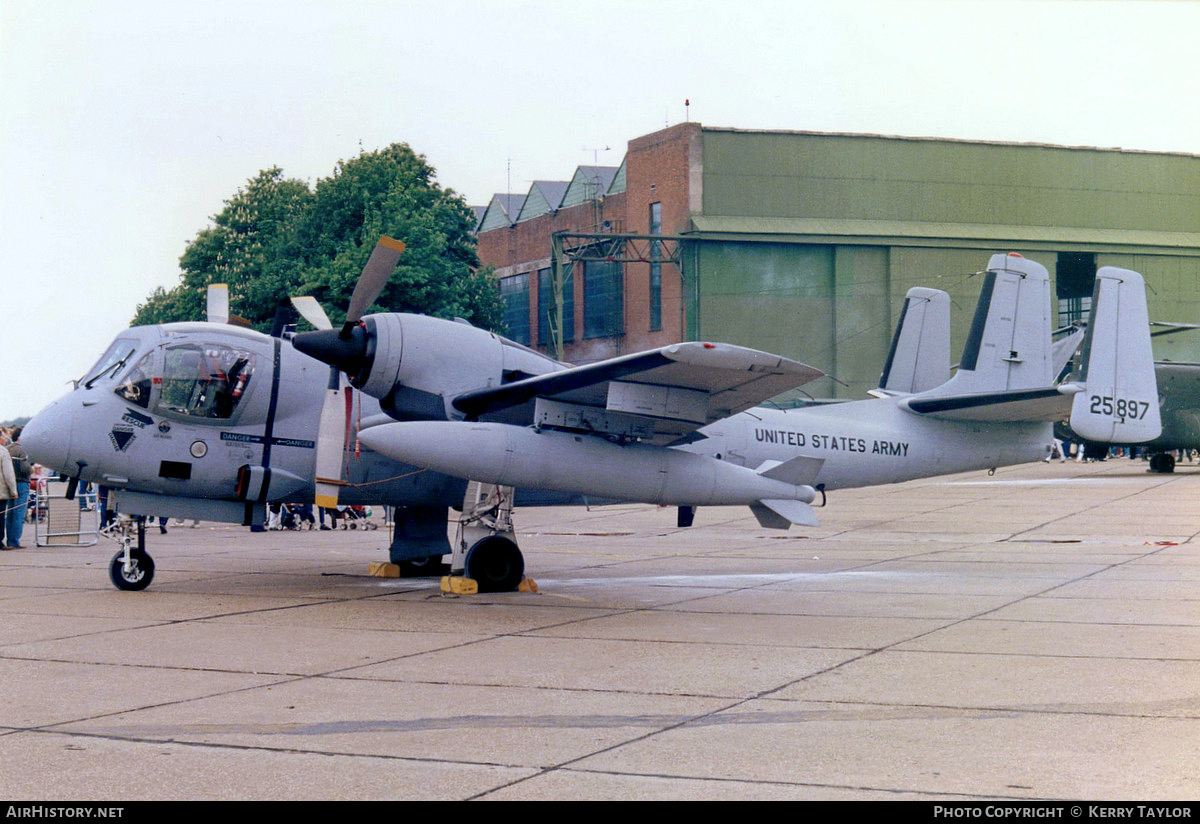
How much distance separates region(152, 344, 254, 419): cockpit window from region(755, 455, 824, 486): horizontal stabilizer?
663cm

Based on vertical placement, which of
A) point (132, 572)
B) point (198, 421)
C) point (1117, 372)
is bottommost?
point (132, 572)

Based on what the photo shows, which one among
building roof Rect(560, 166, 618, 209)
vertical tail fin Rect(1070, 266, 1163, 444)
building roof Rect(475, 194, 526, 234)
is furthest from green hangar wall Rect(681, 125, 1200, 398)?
vertical tail fin Rect(1070, 266, 1163, 444)

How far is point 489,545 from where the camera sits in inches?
589

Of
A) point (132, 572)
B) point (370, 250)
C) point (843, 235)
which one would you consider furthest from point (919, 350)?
point (843, 235)

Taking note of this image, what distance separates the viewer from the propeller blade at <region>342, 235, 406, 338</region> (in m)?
14.6

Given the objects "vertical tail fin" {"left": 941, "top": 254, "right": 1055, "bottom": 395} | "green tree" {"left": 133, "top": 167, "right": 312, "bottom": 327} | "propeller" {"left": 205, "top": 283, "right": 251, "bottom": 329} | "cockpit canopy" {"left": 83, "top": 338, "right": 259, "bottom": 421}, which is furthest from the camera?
"green tree" {"left": 133, "top": 167, "right": 312, "bottom": 327}

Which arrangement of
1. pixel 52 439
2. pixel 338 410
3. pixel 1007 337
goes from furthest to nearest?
1. pixel 1007 337
2. pixel 338 410
3. pixel 52 439

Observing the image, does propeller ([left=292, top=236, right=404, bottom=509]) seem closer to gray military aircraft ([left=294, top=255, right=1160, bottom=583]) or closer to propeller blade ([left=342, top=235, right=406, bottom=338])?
propeller blade ([left=342, top=235, right=406, bottom=338])

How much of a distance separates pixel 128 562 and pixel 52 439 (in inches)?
70.5

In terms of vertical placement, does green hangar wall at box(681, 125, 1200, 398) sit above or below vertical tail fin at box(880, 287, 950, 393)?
above

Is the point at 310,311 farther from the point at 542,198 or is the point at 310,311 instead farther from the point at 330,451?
the point at 542,198

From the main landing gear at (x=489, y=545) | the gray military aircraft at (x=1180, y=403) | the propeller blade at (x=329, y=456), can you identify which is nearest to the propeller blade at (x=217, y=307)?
the propeller blade at (x=329, y=456)

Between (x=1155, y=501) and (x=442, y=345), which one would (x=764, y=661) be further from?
(x=1155, y=501)
